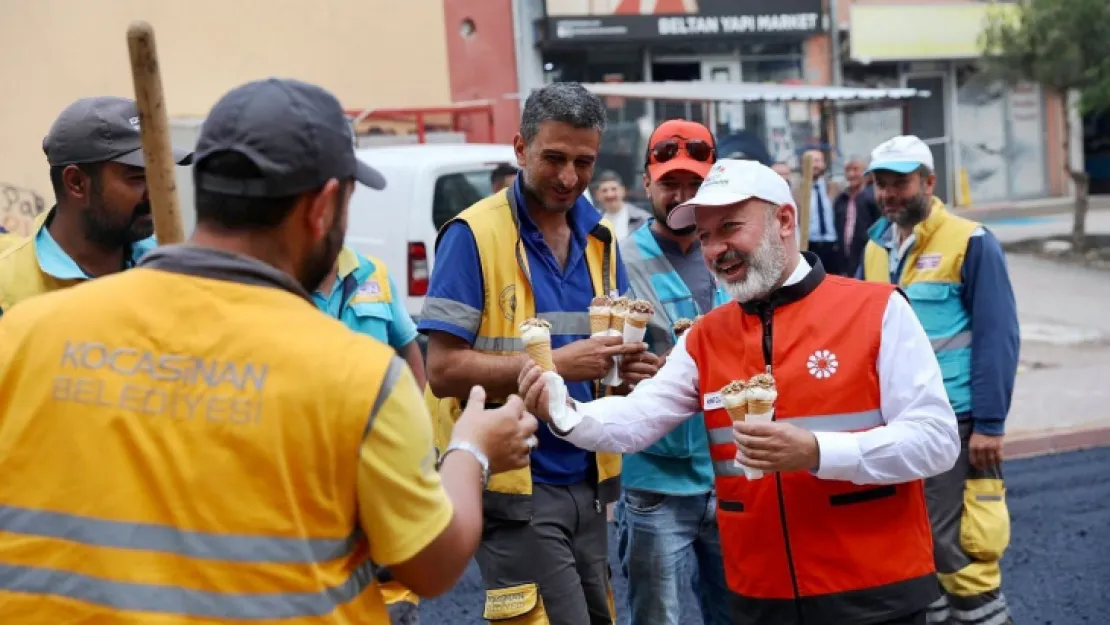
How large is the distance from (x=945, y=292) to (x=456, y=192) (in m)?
6.61

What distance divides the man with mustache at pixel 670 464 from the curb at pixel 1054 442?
545cm

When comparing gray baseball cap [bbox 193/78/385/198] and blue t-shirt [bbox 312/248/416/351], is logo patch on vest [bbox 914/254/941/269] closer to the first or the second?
blue t-shirt [bbox 312/248/416/351]

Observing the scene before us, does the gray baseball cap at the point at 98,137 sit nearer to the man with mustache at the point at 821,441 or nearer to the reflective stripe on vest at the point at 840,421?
the man with mustache at the point at 821,441

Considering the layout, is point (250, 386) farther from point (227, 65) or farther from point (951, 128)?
point (951, 128)

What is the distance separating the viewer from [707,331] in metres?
3.84

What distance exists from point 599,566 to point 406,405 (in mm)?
2311

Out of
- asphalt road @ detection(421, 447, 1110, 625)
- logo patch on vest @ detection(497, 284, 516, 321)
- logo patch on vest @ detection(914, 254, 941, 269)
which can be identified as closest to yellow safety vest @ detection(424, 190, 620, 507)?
logo patch on vest @ detection(497, 284, 516, 321)

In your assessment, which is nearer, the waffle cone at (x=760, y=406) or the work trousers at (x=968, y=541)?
the waffle cone at (x=760, y=406)

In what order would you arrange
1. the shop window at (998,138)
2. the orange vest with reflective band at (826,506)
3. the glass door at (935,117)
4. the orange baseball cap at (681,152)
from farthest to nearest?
the shop window at (998,138)
the glass door at (935,117)
the orange baseball cap at (681,152)
the orange vest with reflective band at (826,506)

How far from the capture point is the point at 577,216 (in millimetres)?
4457

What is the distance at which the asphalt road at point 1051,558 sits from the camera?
6270 mm

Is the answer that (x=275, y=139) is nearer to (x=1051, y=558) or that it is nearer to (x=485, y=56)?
(x=1051, y=558)

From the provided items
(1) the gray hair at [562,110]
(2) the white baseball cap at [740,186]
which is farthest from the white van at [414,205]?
(2) the white baseball cap at [740,186]

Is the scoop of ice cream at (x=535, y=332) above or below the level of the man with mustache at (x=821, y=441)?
above
